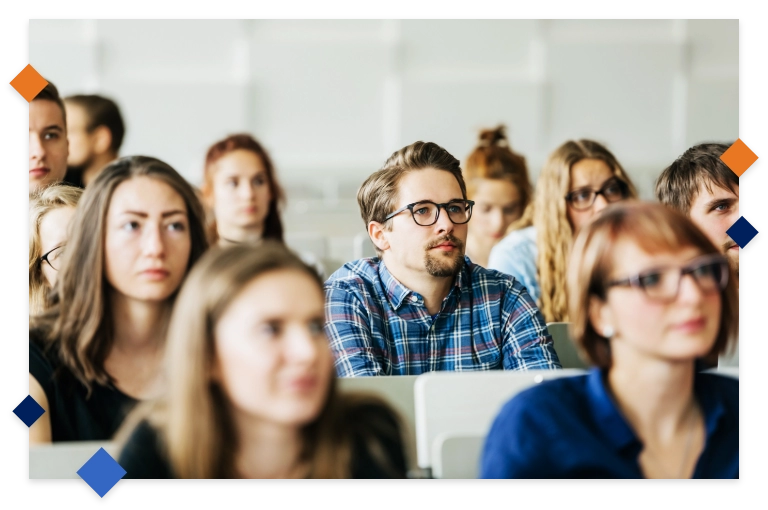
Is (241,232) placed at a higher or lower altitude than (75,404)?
higher

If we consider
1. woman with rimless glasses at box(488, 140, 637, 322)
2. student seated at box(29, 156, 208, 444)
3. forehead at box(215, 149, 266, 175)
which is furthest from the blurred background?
student seated at box(29, 156, 208, 444)

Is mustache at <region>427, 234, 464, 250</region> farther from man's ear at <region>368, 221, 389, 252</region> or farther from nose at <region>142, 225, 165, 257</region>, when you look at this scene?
nose at <region>142, 225, 165, 257</region>

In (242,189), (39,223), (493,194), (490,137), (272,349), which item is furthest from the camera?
(490,137)

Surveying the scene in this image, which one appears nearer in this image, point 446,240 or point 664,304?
point 664,304

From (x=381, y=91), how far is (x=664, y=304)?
2527mm

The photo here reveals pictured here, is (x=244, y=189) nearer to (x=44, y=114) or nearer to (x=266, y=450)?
(x=44, y=114)

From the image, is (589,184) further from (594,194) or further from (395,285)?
(395,285)

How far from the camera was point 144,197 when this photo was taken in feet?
4.47

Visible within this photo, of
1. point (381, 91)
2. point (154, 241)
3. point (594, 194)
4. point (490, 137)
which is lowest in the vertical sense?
point (154, 241)
